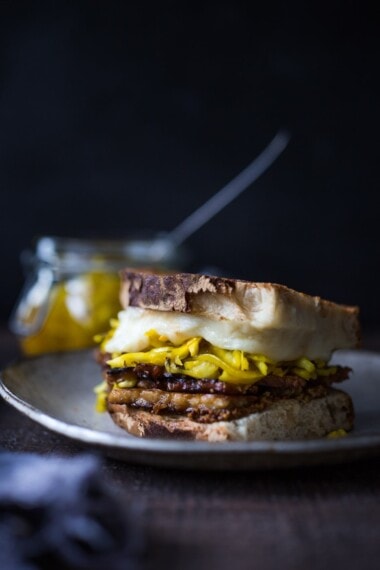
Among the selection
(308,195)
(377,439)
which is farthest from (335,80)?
(377,439)

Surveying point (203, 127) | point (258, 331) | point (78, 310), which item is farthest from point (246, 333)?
point (203, 127)

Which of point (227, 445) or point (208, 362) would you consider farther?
point (208, 362)

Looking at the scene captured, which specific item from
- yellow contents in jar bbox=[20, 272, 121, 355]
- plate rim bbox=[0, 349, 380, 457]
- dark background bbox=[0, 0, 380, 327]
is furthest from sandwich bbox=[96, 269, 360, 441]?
dark background bbox=[0, 0, 380, 327]

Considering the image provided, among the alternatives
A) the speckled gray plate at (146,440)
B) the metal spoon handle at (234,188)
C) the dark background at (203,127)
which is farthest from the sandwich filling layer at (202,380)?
the dark background at (203,127)

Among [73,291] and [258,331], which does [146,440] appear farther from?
[73,291]

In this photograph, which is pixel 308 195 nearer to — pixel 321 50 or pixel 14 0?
pixel 321 50

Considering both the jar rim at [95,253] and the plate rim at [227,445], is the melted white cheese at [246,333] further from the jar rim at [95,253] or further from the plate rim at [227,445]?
the jar rim at [95,253]

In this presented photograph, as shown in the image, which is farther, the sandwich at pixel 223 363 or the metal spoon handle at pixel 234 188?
the metal spoon handle at pixel 234 188
